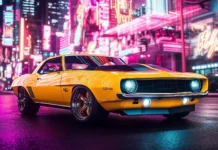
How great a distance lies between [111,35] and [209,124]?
38.4 metres

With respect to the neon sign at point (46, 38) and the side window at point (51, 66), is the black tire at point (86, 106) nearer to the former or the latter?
the side window at point (51, 66)

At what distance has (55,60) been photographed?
670 centimetres

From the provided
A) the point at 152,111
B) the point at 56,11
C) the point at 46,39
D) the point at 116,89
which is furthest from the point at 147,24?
the point at 56,11

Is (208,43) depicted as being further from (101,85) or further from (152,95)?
(101,85)

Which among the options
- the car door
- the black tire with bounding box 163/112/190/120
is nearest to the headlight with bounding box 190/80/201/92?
the black tire with bounding box 163/112/190/120

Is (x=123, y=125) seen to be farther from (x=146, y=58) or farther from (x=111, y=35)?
(x=111, y=35)

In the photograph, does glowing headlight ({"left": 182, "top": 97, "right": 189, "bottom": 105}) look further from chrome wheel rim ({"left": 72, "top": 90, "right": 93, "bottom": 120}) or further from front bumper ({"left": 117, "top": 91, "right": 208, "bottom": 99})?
chrome wheel rim ({"left": 72, "top": 90, "right": 93, "bottom": 120})

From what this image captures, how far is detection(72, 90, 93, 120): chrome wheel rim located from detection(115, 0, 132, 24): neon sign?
3414cm

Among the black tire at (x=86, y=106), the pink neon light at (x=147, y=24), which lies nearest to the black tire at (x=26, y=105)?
the black tire at (x=86, y=106)

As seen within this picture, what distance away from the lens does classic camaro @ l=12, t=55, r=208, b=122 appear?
15.7 feet

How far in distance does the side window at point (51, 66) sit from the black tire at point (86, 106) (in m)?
0.99

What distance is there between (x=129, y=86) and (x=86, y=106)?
90cm

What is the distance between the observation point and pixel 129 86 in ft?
15.7

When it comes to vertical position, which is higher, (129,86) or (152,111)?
(129,86)
